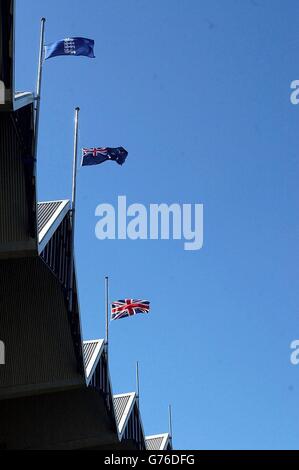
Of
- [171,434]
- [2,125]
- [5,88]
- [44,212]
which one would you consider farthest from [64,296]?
[171,434]

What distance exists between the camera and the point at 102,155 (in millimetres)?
37031

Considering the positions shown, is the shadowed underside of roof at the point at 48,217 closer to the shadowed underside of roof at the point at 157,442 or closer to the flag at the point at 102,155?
the flag at the point at 102,155

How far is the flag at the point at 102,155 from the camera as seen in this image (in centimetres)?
3681

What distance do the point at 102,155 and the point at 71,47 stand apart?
5.53 m

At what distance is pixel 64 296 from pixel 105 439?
1697 cm

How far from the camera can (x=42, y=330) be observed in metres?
40.7

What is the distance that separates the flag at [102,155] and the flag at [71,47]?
5106 mm

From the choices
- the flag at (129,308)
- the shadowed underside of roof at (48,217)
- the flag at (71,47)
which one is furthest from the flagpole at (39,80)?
the flag at (129,308)

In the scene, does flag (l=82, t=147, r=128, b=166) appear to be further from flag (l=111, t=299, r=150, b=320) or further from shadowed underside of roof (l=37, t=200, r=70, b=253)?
flag (l=111, t=299, r=150, b=320)

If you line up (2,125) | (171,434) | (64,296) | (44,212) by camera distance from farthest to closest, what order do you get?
(171,434) < (64,296) < (44,212) < (2,125)

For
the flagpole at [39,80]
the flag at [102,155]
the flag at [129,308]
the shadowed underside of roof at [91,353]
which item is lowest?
the shadowed underside of roof at [91,353]

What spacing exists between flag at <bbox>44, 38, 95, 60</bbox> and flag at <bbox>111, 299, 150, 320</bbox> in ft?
50.2

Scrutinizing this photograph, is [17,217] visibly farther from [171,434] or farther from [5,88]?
[171,434]
